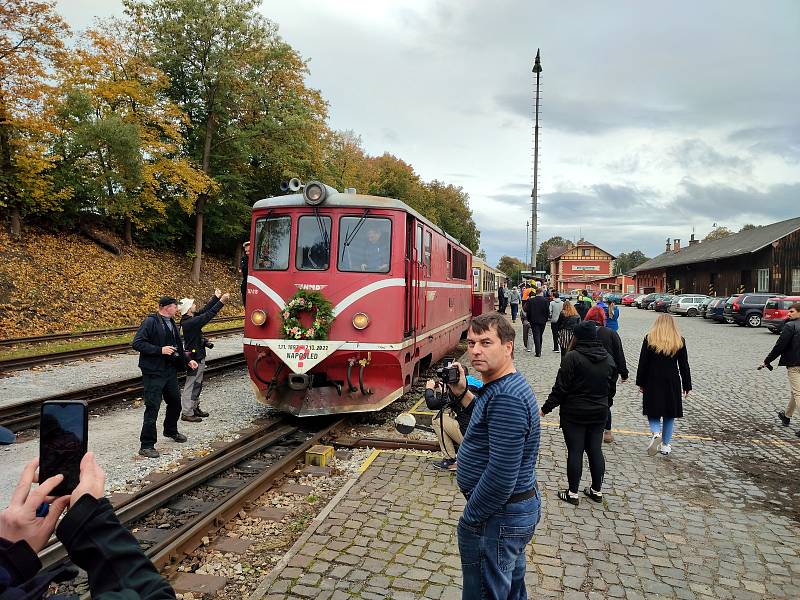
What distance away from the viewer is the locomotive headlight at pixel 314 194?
25.5ft

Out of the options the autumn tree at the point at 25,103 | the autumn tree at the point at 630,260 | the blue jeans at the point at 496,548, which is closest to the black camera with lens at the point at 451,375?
the blue jeans at the point at 496,548

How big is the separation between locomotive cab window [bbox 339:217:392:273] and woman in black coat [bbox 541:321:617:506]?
3.34m

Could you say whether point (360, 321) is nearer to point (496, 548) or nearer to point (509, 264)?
point (496, 548)

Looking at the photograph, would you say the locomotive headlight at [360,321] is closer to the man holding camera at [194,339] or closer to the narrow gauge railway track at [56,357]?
the man holding camera at [194,339]

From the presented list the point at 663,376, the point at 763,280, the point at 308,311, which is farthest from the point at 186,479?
the point at 763,280

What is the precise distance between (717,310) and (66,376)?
103 ft

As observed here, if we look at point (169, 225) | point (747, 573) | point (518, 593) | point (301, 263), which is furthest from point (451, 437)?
point (169, 225)

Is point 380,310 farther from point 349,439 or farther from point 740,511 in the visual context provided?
point 740,511

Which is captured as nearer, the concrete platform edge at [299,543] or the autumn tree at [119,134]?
the concrete platform edge at [299,543]

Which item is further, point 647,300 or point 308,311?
point 647,300

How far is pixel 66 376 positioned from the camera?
11.1m

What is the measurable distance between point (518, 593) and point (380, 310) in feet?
16.6

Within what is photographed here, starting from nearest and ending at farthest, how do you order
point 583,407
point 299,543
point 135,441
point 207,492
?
point 299,543, point 583,407, point 207,492, point 135,441

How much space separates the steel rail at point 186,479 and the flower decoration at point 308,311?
1393 millimetres
